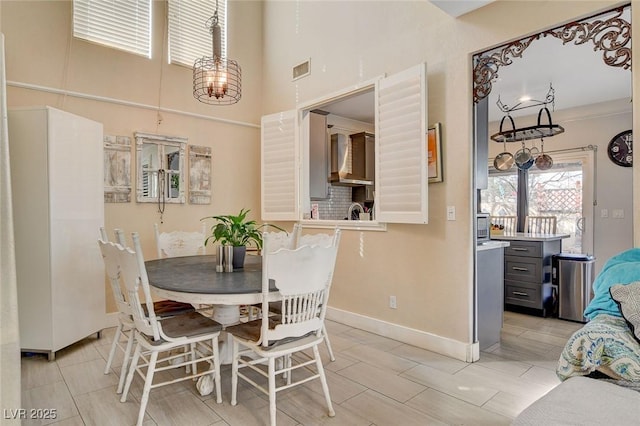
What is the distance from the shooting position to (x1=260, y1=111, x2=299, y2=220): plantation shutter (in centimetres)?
414

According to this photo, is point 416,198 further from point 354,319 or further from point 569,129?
point 569,129

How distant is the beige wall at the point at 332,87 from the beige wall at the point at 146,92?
11 mm

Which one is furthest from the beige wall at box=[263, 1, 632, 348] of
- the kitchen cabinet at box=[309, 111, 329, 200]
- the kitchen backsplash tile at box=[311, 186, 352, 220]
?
the kitchen backsplash tile at box=[311, 186, 352, 220]

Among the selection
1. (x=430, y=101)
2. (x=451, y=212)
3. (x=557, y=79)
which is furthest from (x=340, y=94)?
(x=557, y=79)

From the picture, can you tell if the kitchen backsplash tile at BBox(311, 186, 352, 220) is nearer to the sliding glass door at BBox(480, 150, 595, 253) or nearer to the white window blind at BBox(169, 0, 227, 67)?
the sliding glass door at BBox(480, 150, 595, 253)

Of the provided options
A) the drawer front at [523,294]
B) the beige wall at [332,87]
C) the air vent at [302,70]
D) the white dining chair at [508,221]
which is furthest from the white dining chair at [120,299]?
the white dining chair at [508,221]

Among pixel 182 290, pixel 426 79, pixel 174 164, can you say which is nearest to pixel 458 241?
pixel 426 79

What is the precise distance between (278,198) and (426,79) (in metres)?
2.15

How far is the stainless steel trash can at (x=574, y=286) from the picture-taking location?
3887mm

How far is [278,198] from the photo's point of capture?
429 centimetres

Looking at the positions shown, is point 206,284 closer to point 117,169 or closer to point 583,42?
point 117,169

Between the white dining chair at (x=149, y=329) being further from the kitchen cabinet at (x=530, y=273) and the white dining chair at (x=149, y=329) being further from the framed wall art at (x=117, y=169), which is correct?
the kitchen cabinet at (x=530, y=273)

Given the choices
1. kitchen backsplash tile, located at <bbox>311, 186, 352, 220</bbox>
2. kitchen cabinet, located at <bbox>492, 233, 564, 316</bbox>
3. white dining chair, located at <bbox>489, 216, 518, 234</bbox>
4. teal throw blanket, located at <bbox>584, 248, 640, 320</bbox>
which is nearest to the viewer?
teal throw blanket, located at <bbox>584, 248, 640, 320</bbox>

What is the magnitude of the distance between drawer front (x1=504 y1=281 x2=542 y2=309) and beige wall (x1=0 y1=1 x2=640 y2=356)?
1.84m
